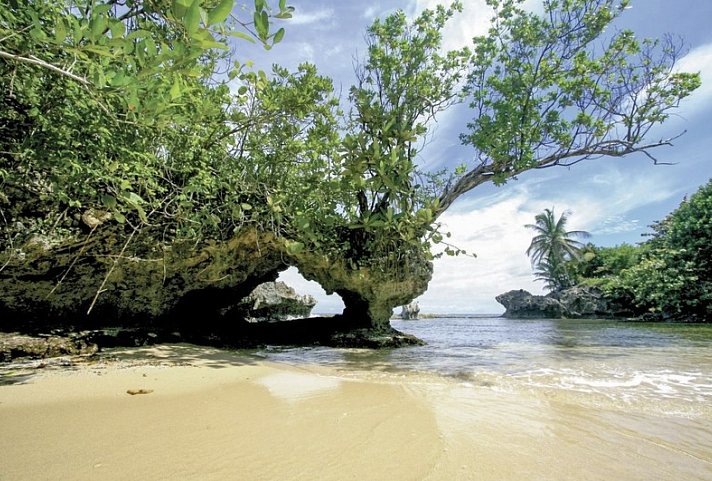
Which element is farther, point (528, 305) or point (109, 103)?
point (528, 305)

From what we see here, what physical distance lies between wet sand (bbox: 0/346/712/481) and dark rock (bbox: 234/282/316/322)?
8.24m

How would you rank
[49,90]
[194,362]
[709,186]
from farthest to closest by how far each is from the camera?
[709,186] → [194,362] → [49,90]

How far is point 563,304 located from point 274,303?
27.4 m

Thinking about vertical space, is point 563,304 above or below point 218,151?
below

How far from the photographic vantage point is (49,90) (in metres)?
3.22

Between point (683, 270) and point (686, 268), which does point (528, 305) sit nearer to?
point (683, 270)

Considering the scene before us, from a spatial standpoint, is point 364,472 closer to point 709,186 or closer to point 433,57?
point 433,57

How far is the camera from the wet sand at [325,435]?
4.95 feet

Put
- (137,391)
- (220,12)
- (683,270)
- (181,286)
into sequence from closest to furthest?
(220,12) < (137,391) < (181,286) < (683,270)

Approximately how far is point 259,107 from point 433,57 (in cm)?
586

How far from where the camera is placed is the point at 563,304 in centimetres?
2966

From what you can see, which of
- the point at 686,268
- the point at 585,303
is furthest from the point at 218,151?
the point at 585,303

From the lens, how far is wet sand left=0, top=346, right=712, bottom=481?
1510mm

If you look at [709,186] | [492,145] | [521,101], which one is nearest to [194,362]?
[492,145]
